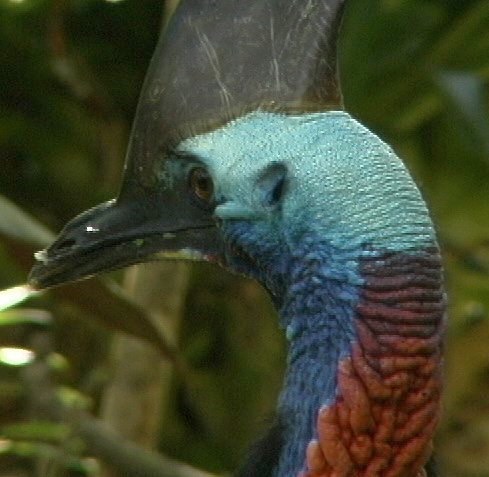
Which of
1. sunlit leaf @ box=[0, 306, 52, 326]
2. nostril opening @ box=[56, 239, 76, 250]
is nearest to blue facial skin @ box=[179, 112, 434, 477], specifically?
nostril opening @ box=[56, 239, 76, 250]

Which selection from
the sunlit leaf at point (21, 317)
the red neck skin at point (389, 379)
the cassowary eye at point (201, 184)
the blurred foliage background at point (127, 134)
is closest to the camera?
the red neck skin at point (389, 379)

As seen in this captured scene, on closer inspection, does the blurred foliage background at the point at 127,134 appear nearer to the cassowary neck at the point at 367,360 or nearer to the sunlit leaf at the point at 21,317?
the sunlit leaf at the point at 21,317

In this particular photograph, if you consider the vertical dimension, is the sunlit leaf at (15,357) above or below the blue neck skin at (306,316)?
above

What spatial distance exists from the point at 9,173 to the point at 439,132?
2.66 feet

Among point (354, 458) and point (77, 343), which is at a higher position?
point (77, 343)

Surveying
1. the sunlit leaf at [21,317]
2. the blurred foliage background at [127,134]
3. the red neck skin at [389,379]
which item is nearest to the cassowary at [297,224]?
the red neck skin at [389,379]

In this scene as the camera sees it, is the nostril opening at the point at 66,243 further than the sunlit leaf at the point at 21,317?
No

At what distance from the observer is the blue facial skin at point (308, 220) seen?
1436 millimetres

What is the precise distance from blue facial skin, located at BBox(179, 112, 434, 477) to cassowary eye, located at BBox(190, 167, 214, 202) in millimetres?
13

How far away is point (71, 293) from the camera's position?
1916 millimetres

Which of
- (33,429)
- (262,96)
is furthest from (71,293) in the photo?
(262,96)

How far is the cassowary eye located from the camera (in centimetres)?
155

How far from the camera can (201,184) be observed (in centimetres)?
157

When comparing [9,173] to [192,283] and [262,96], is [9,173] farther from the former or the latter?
[262,96]
